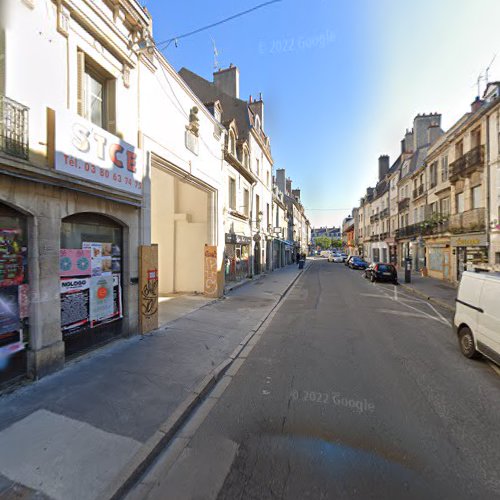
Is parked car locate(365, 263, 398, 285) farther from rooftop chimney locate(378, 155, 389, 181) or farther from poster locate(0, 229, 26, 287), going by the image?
rooftop chimney locate(378, 155, 389, 181)

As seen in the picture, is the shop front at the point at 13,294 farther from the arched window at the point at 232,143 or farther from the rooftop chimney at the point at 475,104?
the rooftop chimney at the point at 475,104

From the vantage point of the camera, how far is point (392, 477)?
8.51 feet

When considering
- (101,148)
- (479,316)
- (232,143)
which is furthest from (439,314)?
(232,143)

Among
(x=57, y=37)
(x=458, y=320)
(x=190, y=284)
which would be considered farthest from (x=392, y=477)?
(x=190, y=284)

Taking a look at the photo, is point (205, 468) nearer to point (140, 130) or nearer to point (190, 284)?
point (140, 130)

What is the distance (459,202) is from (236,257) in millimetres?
13939

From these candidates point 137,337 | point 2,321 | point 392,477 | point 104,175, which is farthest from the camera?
point 137,337

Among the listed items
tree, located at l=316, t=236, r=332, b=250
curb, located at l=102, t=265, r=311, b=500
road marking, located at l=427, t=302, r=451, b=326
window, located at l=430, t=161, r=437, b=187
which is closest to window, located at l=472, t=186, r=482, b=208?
window, located at l=430, t=161, r=437, b=187

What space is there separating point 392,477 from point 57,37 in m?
7.49

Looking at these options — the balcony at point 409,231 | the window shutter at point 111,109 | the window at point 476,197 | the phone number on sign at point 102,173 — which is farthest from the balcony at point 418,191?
the window shutter at point 111,109

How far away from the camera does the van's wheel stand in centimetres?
532

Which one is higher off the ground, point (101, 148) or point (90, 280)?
point (101, 148)

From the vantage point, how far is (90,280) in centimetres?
546

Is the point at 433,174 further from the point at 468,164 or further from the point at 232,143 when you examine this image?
the point at 232,143
